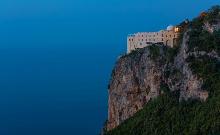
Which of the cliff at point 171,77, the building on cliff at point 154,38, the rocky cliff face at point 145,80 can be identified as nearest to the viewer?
the cliff at point 171,77

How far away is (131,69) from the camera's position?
84375 mm

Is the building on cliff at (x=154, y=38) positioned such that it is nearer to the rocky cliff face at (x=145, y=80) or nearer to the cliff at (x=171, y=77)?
the cliff at (x=171, y=77)

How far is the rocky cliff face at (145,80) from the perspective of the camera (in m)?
75.0

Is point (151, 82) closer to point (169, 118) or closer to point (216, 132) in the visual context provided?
point (169, 118)

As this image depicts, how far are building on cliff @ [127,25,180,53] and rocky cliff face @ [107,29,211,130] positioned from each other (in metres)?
2.73

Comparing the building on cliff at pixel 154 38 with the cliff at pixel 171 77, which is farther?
the building on cliff at pixel 154 38

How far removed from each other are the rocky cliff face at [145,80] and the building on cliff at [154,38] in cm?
273

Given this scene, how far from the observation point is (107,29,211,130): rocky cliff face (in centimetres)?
7500

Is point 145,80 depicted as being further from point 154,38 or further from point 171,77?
point 154,38

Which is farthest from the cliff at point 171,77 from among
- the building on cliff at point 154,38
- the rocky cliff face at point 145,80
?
the building on cliff at point 154,38

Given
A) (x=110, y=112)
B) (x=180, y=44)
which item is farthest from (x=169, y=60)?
(x=110, y=112)

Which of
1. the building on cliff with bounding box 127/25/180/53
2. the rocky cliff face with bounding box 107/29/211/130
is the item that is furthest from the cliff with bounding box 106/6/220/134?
the building on cliff with bounding box 127/25/180/53

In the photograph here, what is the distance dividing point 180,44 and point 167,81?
3.55 meters

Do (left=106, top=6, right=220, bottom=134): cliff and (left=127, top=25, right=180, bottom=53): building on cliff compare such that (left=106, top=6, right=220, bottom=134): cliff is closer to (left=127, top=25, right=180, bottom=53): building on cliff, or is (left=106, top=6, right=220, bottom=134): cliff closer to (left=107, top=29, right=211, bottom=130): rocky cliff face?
(left=107, top=29, right=211, bottom=130): rocky cliff face
